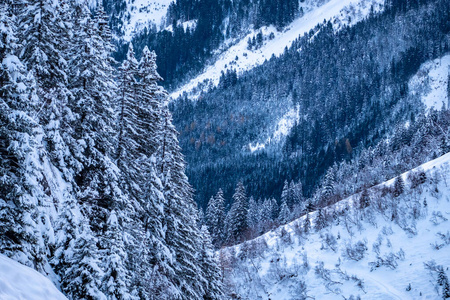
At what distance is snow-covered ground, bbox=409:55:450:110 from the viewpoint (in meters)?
138

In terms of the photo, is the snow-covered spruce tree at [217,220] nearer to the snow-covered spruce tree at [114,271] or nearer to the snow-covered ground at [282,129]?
the snow-covered spruce tree at [114,271]

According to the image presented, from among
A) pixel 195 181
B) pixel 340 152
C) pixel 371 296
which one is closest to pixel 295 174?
pixel 340 152

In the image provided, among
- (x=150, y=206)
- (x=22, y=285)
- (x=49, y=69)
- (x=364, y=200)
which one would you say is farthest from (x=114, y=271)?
(x=364, y=200)

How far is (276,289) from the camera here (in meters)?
22.6

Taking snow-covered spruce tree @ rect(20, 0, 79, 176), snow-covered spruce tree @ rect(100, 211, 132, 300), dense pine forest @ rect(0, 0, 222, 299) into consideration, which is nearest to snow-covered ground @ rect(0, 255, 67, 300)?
dense pine forest @ rect(0, 0, 222, 299)

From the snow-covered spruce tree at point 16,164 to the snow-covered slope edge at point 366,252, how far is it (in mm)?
16184

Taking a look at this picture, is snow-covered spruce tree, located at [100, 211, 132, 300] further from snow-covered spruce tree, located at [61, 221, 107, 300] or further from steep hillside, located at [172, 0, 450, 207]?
steep hillside, located at [172, 0, 450, 207]

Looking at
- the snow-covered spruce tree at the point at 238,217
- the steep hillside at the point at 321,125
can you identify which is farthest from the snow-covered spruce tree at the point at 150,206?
the steep hillside at the point at 321,125

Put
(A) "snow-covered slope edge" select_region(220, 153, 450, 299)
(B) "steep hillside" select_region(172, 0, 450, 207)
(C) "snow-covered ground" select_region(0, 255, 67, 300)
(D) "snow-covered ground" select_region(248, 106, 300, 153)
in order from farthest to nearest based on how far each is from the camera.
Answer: (D) "snow-covered ground" select_region(248, 106, 300, 153), (B) "steep hillside" select_region(172, 0, 450, 207), (A) "snow-covered slope edge" select_region(220, 153, 450, 299), (C) "snow-covered ground" select_region(0, 255, 67, 300)

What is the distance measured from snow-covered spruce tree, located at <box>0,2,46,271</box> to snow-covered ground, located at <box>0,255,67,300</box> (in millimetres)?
2062

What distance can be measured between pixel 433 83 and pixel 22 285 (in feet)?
572

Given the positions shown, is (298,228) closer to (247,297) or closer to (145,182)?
(247,297)

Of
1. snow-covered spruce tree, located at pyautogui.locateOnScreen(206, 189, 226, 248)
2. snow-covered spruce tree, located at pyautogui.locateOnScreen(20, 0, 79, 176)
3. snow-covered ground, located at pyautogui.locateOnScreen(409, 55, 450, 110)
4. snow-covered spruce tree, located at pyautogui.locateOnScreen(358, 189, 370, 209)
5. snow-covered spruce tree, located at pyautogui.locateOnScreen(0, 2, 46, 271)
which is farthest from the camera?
snow-covered ground, located at pyautogui.locateOnScreen(409, 55, 450, 110)

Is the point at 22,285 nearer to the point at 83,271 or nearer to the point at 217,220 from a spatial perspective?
the point at 83,271
